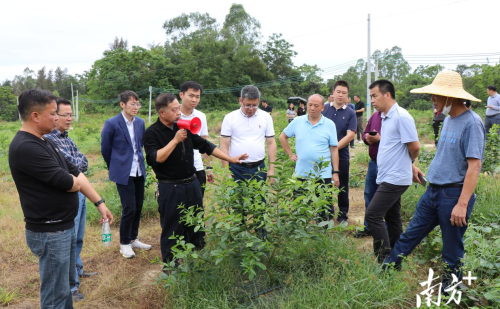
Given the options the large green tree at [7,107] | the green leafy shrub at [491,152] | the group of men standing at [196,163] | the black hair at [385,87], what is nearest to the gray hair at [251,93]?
the group of men standing at [196,163]

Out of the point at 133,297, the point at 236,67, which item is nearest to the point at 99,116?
the point at 236,67

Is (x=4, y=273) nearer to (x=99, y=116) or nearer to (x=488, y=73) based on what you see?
(x=488, y=73)

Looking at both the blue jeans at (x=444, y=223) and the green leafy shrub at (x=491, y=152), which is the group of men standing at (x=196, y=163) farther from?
the green leafy shrub at (x=491, y=152)

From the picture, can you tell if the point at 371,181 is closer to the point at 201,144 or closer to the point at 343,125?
the point at 343,125

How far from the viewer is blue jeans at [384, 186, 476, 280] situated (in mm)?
2613

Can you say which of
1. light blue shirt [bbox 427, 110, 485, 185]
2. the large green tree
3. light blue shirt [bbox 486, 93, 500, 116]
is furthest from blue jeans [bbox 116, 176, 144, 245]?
the large green tree

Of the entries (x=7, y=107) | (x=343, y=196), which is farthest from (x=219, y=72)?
(x=343, y=196)

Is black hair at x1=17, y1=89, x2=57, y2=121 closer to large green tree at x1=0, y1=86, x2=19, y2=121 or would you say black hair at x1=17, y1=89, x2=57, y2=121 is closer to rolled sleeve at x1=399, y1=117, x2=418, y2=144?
rolled sleeve at x1=399, y1=117, x2=418, y2=144

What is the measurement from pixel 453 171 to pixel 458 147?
0.18 meters

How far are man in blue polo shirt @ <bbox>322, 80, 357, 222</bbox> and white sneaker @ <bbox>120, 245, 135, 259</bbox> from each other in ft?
8.17

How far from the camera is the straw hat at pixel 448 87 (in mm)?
2609

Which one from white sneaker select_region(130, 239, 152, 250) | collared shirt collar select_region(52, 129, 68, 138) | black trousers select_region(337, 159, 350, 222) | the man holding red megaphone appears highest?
collared shirt collar select_region(52, 129, 68, 138)

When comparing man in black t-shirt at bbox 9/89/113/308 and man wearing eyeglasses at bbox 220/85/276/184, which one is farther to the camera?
man wearing eyeglasses at bbox 220/85/276/184

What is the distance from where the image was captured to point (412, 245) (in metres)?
2.89
